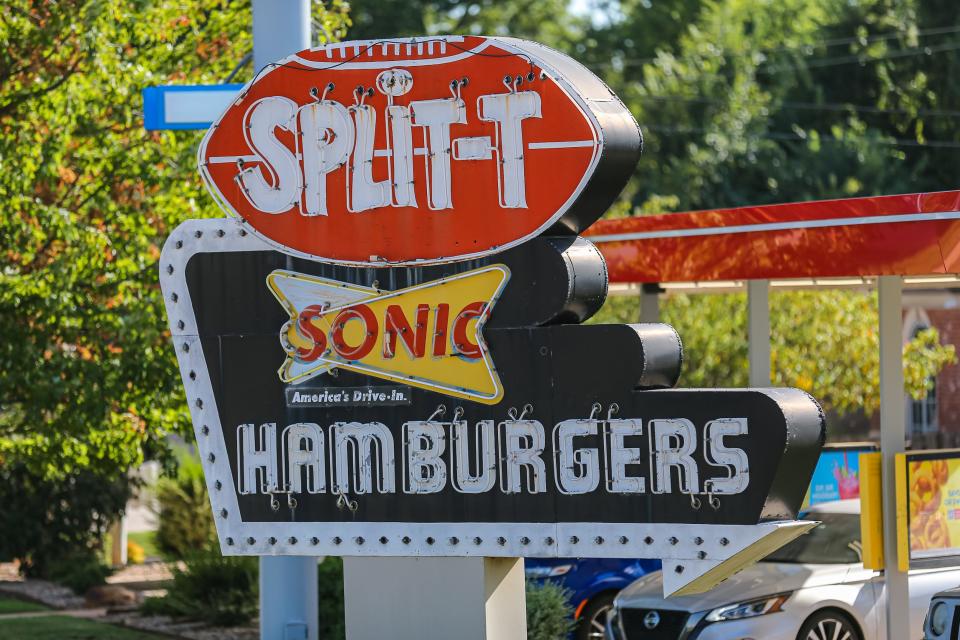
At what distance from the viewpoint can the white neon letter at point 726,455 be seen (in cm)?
663

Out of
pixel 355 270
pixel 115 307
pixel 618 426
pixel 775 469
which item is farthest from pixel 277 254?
pixel 115 307

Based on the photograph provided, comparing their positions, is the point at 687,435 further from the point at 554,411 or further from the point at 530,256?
the point at 530,256

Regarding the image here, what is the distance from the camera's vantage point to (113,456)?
11.6 meters

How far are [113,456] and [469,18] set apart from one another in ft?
120

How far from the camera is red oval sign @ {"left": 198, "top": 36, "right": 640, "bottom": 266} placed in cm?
700

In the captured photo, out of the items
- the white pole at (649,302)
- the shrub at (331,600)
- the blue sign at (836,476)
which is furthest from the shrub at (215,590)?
the blue sign at (836,476)

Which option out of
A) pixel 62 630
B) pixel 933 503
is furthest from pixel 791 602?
pixel 62 630

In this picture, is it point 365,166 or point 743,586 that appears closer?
point 365,166

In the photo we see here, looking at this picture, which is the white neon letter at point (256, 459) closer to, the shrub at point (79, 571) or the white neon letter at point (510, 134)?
the white neon letter at point (510, 134)

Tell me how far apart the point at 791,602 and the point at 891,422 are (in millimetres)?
1560

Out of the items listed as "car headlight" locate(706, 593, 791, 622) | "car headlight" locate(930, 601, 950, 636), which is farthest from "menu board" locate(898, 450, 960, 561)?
"car headlight" locate(930, 601, 950, 636)

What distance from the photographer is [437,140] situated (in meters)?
7.26

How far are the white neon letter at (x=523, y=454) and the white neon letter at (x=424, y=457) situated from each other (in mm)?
332

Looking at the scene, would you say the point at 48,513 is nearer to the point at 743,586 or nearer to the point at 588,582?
the point at 588,582
